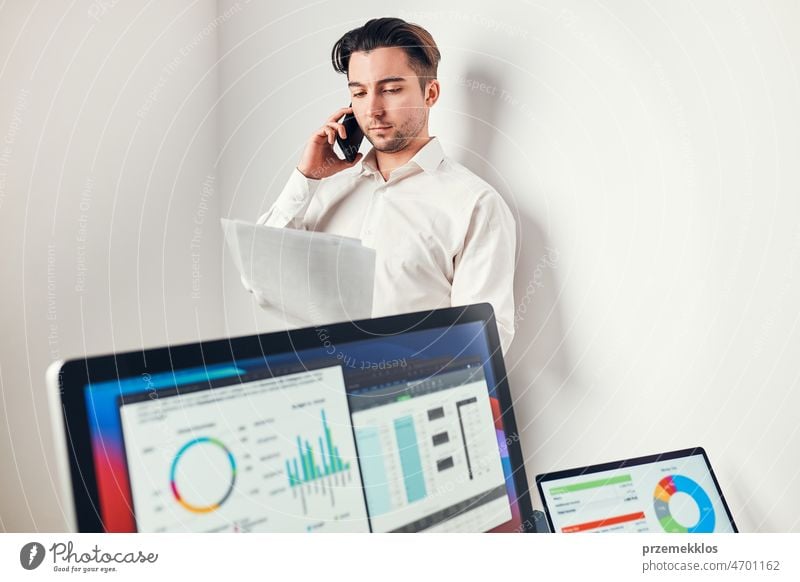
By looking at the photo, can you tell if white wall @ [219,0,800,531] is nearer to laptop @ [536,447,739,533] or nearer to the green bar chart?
laptop @ [536,447,739,533]

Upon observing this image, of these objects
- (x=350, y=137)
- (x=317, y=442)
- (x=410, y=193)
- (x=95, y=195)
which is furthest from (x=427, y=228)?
(x=317, y=442)

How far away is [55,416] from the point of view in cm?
30

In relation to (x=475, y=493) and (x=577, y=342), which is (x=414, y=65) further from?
(x=475, y=493)

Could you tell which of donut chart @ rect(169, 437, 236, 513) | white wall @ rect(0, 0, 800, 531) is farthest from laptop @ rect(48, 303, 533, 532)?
white wall @ rect(0, 0, 800, 531)

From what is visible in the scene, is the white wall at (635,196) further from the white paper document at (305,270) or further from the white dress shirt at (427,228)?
the white paper document at (305,270)

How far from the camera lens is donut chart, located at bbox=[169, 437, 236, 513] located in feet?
1.07

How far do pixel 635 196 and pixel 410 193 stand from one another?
320 millimetres

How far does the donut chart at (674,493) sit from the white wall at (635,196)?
0.45 ft

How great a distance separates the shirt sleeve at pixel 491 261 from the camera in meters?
0.88

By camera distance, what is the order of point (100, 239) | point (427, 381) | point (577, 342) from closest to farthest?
point (427, 381)
point (577, 342)
point (100, 239)

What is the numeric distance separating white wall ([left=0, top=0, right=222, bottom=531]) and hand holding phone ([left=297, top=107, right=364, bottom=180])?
17 cm

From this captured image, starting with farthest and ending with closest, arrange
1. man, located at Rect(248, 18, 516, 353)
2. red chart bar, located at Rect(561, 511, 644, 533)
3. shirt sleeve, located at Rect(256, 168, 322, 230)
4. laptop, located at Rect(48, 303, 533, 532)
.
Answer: shirt sleeve, located at Rect(256, 168, 322, 230) → man, located at Rect(248, 18, 516, 353) → red chart bar, located at Rect(561, 511, 644, 533) → laptop, located at Rect(48, 303, 533, 532)
